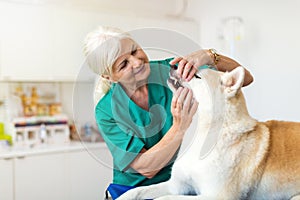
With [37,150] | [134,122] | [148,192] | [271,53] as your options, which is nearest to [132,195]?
[148,192]

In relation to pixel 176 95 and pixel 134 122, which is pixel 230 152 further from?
pixel 134 122

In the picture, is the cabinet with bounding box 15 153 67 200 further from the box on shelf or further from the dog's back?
the dog's back

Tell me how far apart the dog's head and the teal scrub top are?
104mm

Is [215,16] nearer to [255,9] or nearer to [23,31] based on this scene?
[255,9]

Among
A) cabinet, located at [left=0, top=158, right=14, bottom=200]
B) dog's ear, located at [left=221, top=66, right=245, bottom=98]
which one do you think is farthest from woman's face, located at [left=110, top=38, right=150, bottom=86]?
cabinet, located at [left=0, top=158, right=14, bottom=200]

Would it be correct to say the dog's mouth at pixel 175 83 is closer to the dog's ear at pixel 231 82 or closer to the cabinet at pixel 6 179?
the dog's ear at pixel 231 82

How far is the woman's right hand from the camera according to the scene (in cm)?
92

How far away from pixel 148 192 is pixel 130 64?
0.36 m

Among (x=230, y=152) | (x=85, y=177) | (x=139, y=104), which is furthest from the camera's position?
(x=85, y=177)

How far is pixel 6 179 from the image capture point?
2.45 metres

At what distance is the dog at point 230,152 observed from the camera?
2.82 ft

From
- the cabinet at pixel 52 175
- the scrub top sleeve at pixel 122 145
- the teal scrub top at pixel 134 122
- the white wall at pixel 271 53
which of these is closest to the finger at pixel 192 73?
the teal scrub top at pixel 134 122

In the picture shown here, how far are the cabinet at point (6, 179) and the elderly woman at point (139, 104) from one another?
59.8 inches

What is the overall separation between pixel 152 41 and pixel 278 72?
1949 mm
